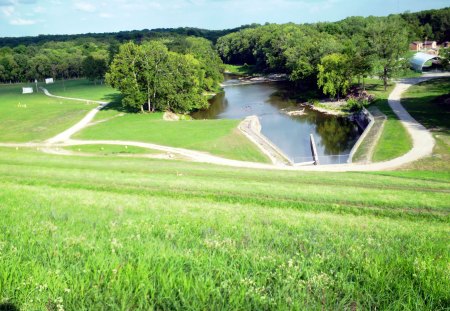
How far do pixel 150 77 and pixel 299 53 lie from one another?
48002 millimetres

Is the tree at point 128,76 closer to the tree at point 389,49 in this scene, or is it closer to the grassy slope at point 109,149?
the grassy slope at point 109,149

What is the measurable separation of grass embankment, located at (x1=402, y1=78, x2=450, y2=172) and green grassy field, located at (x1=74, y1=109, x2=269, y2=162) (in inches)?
673

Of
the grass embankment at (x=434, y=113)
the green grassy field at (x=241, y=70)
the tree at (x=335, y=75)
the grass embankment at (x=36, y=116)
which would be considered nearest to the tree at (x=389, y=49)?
the grass embankment at (x=434, y=113)

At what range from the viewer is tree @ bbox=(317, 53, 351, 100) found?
80000mm

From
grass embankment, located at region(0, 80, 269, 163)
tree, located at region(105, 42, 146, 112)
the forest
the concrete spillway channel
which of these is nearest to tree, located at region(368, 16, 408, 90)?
the forest

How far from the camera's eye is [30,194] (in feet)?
54.1

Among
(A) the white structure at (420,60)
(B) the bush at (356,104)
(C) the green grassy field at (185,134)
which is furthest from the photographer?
(A) the white structure at (420,60)

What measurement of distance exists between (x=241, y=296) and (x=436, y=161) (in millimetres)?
36590

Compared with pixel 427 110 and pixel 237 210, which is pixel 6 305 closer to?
pixel 237 210

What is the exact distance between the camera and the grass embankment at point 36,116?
2297 inches

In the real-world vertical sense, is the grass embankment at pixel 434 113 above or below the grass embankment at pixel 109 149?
above

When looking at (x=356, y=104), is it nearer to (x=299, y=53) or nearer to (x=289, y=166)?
(x=299, y=53)

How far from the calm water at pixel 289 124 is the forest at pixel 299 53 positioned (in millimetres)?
8467

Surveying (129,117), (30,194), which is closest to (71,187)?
(30,194)
